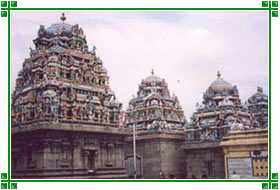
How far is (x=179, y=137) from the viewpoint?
4703 centimetres

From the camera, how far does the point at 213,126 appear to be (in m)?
45.3

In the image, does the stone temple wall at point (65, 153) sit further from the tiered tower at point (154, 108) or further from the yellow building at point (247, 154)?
the yellow building at point (247, 154)

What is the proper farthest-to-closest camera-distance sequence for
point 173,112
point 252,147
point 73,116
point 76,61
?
1. point 173,112
2. point 76,61
3. point 73,116
4. point 252,147

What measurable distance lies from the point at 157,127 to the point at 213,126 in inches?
241

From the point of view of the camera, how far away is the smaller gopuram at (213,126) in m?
43.1

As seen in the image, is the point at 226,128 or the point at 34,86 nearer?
the point at 34,86

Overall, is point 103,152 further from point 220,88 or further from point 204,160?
point 220,88

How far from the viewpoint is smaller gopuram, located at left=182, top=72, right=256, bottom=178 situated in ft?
141

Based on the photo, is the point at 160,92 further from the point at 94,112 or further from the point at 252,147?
the point at 252,147

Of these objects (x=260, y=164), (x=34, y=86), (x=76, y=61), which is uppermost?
(x=76, y=61)

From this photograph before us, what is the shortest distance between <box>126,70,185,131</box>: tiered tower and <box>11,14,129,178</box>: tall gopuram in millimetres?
11603

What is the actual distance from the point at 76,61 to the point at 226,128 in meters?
17.4

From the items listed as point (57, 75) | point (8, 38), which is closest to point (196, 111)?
point (57, 75)

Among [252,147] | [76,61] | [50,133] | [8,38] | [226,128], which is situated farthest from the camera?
[226,128]
